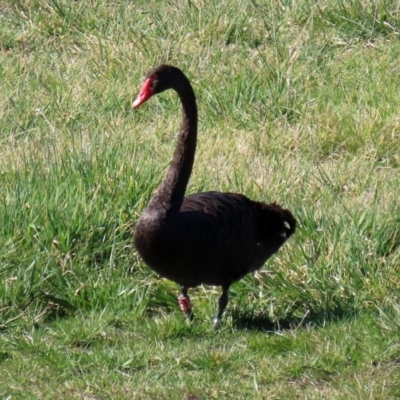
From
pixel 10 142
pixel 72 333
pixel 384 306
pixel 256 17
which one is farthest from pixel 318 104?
pixel 72 333

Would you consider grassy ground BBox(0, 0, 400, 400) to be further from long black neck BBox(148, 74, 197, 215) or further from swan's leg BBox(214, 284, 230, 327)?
long black neck BBox(148, 74, 197, 215)

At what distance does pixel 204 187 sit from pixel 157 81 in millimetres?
1754

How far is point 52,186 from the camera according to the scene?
278 inches

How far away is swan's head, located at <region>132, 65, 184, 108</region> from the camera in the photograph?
18.6 ft

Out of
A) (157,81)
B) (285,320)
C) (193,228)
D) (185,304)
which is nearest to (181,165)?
(193,228)

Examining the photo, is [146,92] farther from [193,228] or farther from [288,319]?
[288,319]

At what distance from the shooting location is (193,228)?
5820 millimetres

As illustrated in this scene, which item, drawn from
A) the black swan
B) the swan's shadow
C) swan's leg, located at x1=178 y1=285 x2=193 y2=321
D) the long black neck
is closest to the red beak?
A: the black swan

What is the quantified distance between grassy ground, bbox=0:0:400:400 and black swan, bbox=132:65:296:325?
30cm

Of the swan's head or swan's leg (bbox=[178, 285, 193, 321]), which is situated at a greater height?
the swan's head

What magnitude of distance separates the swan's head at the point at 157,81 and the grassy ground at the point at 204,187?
4.04 ft

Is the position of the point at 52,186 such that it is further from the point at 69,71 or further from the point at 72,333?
the point at 69,71

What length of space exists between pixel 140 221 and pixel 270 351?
3.01ft

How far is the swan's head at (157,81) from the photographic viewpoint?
18.6ft
